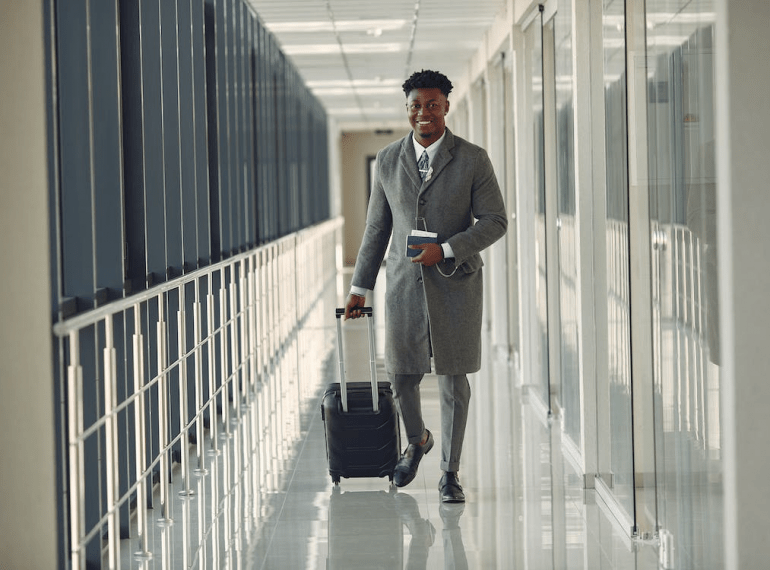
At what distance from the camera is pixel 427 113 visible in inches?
177

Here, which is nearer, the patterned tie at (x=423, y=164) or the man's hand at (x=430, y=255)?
the man's hand at (x=430, y=255)

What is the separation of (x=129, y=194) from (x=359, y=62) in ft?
27.2

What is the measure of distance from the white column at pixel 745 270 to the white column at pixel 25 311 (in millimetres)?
1761

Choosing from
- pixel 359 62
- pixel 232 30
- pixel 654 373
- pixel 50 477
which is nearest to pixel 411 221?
pixel 654 373

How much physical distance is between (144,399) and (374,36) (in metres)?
6.45

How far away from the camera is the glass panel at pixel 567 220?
17.9 ft

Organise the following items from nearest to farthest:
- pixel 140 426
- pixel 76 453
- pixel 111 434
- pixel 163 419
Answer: pixel 76 453 < pixel 111 434 < pixel 140 426 < pixel 163 419

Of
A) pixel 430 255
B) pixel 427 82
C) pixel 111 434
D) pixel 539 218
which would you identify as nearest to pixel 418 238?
pixel 430 255

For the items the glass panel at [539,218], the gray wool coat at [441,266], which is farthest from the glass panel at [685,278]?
the glass panel at [539,218]

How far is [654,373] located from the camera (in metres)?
3.86

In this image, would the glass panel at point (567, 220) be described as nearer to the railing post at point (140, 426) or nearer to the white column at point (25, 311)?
the railing post at point (140, 426)

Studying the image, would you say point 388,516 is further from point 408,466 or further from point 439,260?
point 439,260

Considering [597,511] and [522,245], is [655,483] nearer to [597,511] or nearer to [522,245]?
[597,511]

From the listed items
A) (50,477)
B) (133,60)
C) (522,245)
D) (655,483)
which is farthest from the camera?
(522,245)
